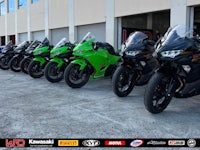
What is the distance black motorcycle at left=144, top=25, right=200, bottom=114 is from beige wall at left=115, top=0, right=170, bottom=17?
2.72 m

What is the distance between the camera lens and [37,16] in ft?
44.5

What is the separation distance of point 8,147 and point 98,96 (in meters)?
2.51

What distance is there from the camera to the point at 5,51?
351 inches

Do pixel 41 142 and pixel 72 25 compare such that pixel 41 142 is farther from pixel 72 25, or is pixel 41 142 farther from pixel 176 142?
pixel 72 25

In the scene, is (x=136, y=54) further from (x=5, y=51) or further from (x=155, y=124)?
(x=5, y=51)

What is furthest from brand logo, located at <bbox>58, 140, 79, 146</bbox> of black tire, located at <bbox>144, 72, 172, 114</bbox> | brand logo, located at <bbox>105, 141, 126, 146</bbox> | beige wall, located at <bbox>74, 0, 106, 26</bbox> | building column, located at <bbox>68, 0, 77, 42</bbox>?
building column, located at <bbox>68, 0, 77, 42</bbox>

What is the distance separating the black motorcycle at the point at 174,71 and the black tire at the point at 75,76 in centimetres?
232

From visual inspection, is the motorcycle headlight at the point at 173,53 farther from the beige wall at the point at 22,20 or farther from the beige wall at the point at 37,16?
the beige wall at the point at 22,20

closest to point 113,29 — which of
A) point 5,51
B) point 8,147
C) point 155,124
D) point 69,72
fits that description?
point 69,72

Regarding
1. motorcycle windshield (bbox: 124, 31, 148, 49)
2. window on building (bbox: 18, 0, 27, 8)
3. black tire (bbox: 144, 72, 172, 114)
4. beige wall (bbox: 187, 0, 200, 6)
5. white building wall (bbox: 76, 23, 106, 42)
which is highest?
window on building (bbox: 18, 0, 27, 8)

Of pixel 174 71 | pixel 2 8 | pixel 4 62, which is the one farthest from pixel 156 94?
pixel 2 8

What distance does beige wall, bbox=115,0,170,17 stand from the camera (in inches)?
233

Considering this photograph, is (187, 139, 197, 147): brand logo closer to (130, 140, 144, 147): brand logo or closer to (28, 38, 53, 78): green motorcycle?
(130, 140, 144, 147): brand logo

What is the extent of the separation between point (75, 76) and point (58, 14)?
6.63 metres
